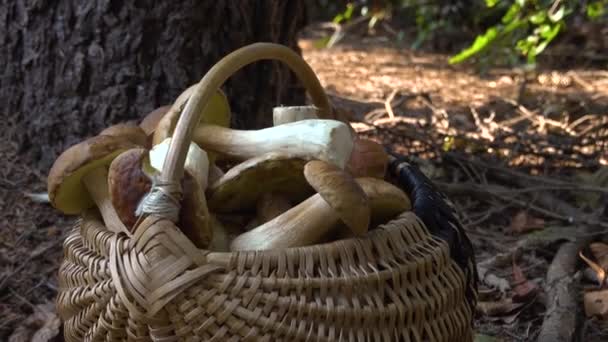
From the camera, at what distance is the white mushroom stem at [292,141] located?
1204mm

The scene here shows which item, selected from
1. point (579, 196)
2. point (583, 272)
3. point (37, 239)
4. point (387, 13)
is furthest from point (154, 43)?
point (387, 13)

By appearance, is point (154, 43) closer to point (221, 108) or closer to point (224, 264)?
point (221, 108)

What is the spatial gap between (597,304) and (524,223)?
57 cm

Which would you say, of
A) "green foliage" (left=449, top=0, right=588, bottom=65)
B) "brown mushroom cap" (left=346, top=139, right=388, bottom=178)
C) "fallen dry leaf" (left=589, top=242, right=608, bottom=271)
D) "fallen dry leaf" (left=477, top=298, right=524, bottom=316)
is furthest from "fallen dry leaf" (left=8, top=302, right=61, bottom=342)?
"green foliage" (left=449, top=0, right=588, bottom=65)

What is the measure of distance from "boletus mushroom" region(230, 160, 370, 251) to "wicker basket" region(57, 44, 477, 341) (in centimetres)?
5

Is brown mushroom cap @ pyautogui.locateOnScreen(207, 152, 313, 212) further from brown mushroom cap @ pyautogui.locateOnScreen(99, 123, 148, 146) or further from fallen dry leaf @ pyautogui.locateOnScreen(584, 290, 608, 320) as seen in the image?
fallen dry leaf @ pyautogui.locateOnScreen(584, 290, 608, 320)

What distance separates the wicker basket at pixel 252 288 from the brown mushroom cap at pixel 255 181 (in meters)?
0.14

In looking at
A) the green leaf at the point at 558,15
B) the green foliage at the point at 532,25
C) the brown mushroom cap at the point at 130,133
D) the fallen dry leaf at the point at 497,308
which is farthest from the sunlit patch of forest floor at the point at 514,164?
the brown mushroom cap at the point at 130,133

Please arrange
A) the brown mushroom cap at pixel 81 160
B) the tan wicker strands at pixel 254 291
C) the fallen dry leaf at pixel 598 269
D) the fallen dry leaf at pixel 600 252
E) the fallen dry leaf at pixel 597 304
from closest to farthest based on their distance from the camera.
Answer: the tan wicker strands at pixel 254 291, the brown mushroom cap at pixel 81 160, the fallen dry leaf at pixel 597 304, the fallen dry leaf at pixel 598 269, the fallen dry leaf at pixel 600 252

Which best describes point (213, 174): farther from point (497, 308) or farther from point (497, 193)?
point (497, 193)

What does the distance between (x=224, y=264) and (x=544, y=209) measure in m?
1.58

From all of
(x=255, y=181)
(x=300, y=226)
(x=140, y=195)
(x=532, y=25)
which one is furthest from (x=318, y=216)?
(x=532, y=25)

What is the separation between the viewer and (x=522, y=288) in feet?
6.06

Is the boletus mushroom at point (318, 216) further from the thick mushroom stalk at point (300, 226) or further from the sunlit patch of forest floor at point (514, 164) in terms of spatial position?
the sunlit patch of forest floor at point (514, 164)
